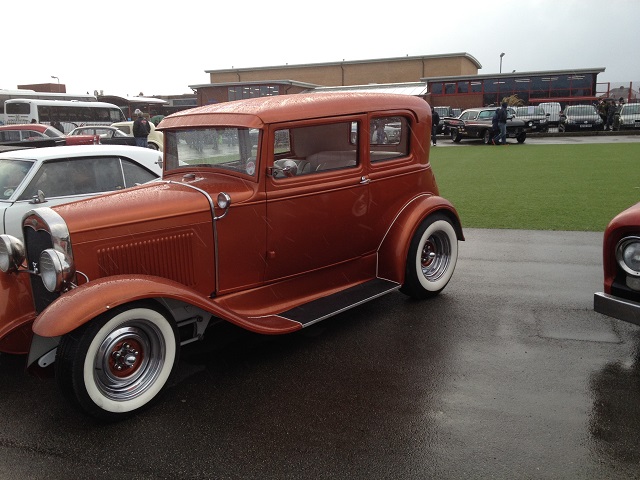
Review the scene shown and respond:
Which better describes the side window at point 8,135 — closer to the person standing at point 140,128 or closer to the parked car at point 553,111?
the person standing at point 140,128

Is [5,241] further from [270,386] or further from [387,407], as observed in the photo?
[387,407]

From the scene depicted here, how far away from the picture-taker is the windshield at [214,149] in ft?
13.1

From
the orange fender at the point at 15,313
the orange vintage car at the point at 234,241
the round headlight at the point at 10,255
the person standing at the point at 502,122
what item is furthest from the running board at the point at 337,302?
the person standing at the point at 502,122

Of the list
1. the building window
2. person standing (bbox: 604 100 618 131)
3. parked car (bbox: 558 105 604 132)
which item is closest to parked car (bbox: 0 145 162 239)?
parked car (bbox: 558 105 604 132)

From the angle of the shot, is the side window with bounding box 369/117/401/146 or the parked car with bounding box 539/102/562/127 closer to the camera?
the side window with bounding box 369/117/401/146

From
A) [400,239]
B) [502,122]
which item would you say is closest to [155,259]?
[400,239]

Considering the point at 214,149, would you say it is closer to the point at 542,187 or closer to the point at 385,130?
the point at 385,130

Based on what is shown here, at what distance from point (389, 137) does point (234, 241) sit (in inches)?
75.7

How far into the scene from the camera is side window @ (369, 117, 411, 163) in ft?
15.6

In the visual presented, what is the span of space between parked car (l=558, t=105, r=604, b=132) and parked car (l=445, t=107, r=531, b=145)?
16.0 ft

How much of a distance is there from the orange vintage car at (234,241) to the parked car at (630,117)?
2713 centimetres

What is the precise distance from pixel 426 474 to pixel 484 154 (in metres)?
18.1

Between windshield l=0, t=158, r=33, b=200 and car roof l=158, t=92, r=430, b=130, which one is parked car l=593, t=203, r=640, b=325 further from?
windshield l=0, t=158, r=33, b=200

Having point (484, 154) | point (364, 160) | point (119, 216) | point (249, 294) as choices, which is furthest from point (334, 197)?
point (484, 154)
